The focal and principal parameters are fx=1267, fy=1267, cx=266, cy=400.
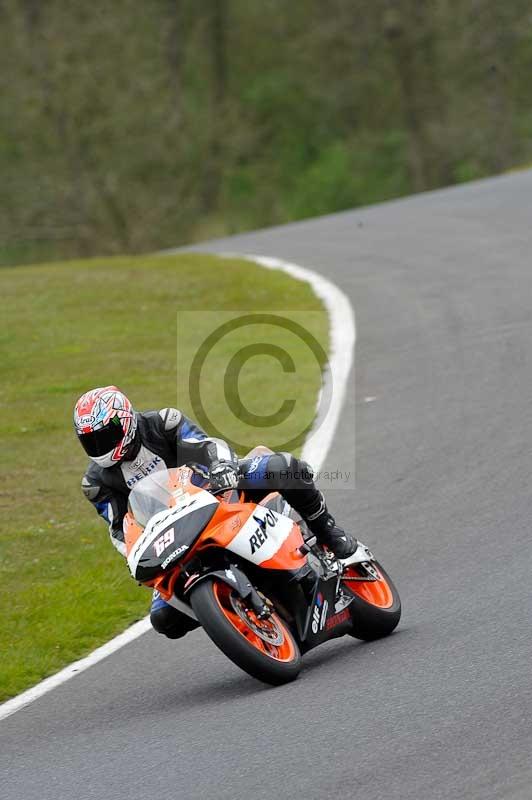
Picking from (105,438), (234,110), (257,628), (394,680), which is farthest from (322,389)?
(234,110)

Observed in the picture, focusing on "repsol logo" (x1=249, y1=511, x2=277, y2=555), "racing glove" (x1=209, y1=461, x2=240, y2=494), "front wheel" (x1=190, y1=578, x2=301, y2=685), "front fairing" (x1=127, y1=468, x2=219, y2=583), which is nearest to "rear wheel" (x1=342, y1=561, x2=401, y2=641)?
"front wheel" (x1=190, y1=578, x2=301, y2=685)

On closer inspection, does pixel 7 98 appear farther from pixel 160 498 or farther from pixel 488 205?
pixel 160 498

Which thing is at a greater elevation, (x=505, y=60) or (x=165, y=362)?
(x=165, y=362)

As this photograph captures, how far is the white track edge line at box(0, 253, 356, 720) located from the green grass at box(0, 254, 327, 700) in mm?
133

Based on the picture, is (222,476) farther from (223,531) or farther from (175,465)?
(175,465)

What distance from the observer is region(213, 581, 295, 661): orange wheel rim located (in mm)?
5770

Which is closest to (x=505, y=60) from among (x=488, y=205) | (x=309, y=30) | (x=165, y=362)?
(x=309, y=30)

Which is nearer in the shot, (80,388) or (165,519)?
(165,519)

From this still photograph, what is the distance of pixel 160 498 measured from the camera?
6.15m

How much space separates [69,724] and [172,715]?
0.57 m

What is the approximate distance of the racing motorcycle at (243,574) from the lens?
19.0ft

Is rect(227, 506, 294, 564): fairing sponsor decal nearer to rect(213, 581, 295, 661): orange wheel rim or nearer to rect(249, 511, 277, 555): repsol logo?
rect(249, 511, 277, 555): repsol logo

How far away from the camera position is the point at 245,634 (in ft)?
19.0

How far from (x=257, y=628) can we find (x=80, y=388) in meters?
9.22
